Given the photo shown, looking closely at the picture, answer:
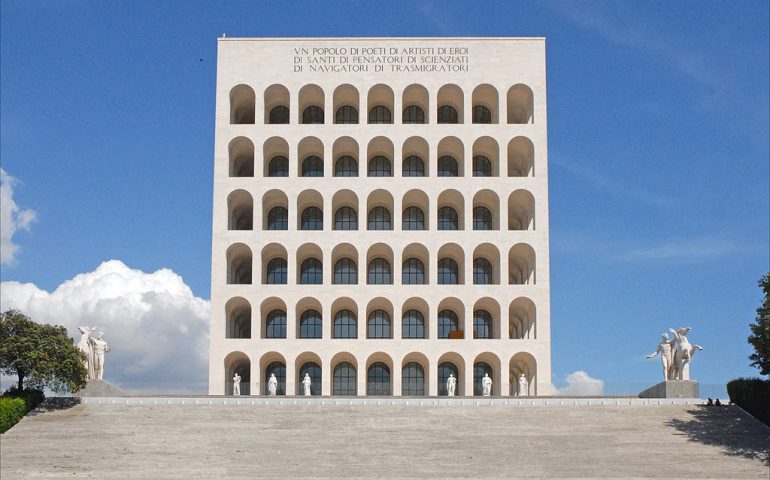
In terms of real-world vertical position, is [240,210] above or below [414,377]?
above

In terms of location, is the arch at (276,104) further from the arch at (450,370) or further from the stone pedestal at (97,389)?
the stone pedestal at (97,389)

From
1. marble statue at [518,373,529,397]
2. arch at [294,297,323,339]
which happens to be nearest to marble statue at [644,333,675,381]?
marble statue at [518,373,529,397]

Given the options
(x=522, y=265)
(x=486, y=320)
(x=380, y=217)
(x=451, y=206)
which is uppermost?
(x=451, y=206)

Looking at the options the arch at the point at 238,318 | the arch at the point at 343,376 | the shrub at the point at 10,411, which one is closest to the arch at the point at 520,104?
the arch at the point at 343,376

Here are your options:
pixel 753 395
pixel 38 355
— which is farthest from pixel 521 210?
pixel 38 355

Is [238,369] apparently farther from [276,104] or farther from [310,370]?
[276,104]

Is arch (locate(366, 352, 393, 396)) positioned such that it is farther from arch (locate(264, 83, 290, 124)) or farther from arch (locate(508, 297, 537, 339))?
arch (locate(264, 83, 290, 124))

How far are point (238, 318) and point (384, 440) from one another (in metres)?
27.7

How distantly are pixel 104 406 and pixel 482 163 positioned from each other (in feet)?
102

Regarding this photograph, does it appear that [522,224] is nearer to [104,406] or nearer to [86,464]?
[104,406]

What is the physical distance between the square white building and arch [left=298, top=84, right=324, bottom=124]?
0.47 ft

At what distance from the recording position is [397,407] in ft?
154

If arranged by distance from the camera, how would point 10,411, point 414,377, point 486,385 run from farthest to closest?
point 414,377 < point 486,385 < point 10,411

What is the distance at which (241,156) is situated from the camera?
2714 inches
